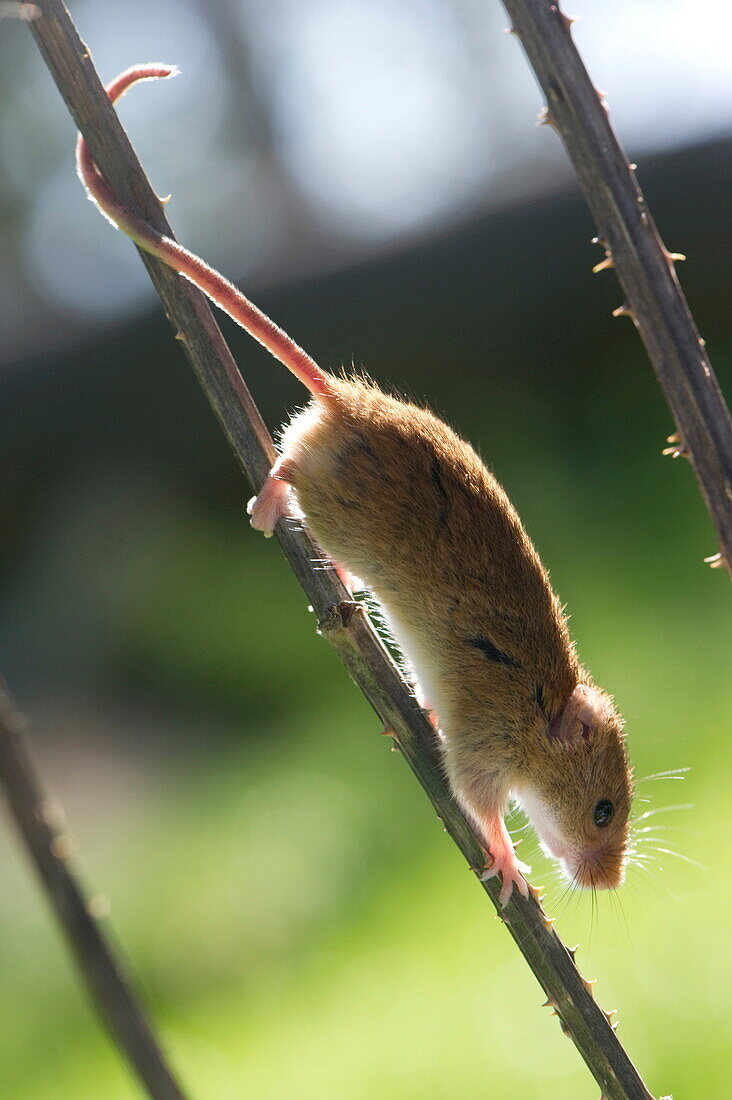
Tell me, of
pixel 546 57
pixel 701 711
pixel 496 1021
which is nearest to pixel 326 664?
pixel 701 711

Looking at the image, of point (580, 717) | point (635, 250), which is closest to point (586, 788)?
point (580, 717)

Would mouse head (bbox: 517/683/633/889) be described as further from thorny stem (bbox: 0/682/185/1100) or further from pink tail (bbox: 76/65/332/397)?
thorny stem (bbox: 0/682/185/1100)

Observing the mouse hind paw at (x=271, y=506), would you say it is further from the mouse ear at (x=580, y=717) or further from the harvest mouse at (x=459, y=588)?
the mouse ear at (x=580, y=717)

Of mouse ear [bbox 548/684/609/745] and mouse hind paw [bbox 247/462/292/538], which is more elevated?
mouse hind paw [bbox 247/462/292/538]

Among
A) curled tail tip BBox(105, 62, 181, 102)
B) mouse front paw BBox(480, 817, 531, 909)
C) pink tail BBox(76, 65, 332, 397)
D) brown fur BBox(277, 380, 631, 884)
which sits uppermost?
curled tail tip BBox(105, 62, 181, 102)

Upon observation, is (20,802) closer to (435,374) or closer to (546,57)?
(546,57)

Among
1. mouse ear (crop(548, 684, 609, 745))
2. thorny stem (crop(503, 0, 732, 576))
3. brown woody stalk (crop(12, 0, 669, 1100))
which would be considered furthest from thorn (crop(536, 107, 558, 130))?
mouse ear (crop(548, 684, 609, 745))
